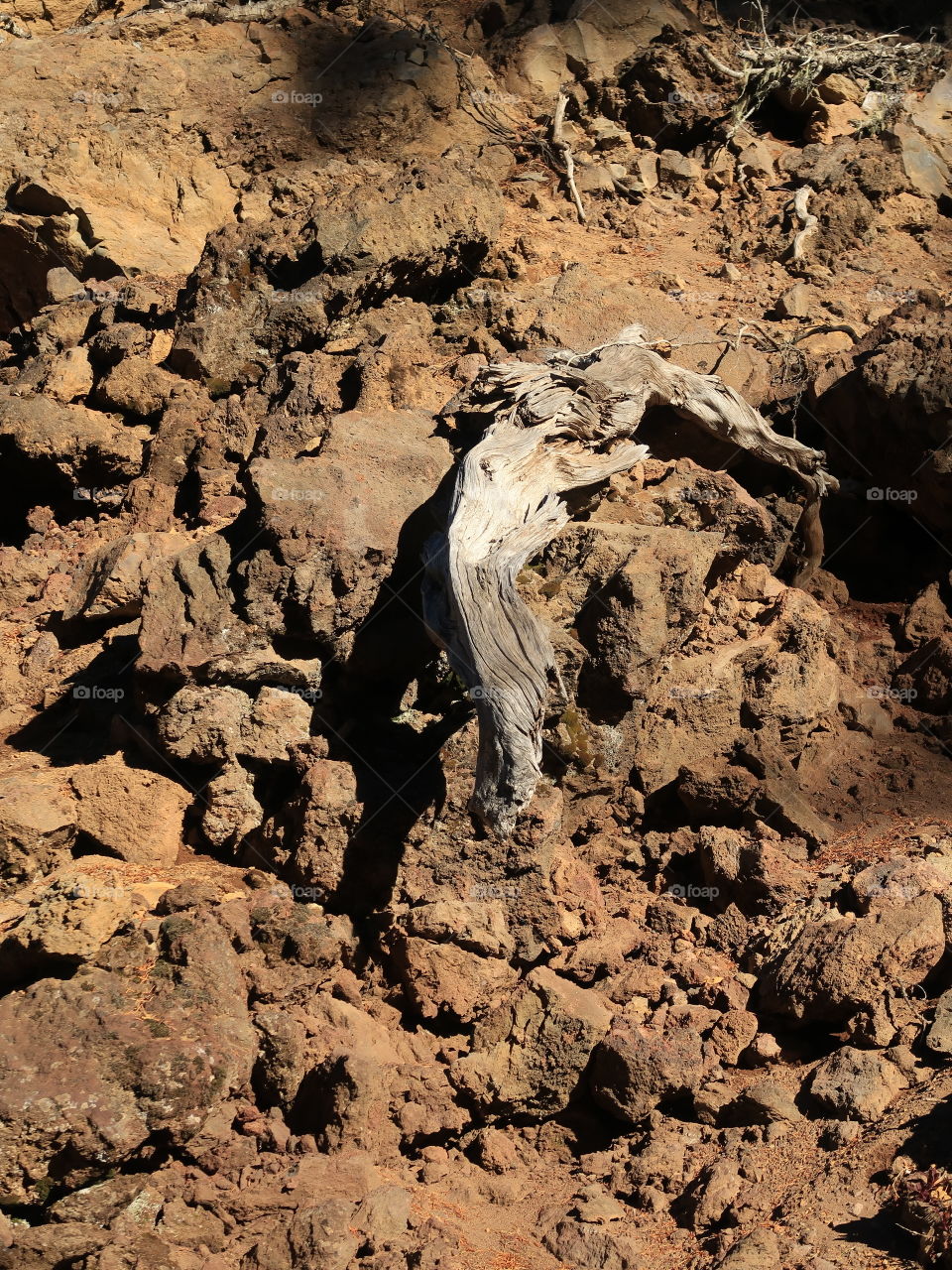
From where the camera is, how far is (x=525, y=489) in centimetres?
495

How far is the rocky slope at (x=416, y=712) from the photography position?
12.1ft

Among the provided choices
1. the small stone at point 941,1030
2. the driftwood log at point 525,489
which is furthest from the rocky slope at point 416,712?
the driftwood log at point 525,489

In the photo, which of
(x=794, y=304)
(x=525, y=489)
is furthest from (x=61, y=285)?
(x=794, y=304)

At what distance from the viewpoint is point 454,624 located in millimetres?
4508

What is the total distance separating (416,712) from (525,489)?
3.44 feet

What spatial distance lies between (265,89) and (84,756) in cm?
508

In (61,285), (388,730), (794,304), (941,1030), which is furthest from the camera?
(61,285)

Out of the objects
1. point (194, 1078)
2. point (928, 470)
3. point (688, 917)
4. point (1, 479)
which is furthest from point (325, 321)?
point (194, 1078)

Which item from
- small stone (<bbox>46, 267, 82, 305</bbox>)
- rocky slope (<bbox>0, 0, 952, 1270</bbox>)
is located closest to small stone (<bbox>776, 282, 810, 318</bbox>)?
rocky slope (<bbox>0, 0, 952, 1270</bbox>)

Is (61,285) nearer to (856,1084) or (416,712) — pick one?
(416,712)

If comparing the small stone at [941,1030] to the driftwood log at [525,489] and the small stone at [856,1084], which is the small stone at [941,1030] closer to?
the small stone at [856,1084]

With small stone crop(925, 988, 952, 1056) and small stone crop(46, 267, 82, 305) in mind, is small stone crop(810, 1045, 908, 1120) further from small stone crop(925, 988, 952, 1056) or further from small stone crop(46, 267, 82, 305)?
small stone crop(46, 267, 82, 305)

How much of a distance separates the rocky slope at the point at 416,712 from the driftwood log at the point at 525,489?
0.23m

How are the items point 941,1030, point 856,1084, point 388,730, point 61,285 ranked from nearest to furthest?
point 856,1084 < point 941,1030 < point 388,730 < point 61,285
